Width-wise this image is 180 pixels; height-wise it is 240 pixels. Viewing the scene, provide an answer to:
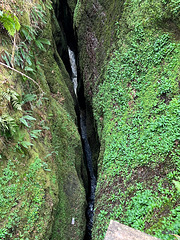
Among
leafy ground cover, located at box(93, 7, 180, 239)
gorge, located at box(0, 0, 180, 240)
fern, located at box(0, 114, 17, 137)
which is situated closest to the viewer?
fern, located at box(0, 114, 17, 137)

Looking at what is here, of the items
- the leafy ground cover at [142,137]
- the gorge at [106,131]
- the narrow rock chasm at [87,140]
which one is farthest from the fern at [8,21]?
the narrow rock chasm at [87,140]

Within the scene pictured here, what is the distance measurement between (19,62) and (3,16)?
1144mm

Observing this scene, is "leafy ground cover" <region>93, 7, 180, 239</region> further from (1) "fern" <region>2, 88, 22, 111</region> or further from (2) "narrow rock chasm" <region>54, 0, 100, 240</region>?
(1) "fern" <region>2, 88, 22, 111</region>

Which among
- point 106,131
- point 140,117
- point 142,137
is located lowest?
point 142,137

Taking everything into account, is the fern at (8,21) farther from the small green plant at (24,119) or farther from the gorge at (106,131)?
the small green plant at (24,119)

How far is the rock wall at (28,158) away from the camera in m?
3.19

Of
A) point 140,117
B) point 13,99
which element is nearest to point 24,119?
point 13,99

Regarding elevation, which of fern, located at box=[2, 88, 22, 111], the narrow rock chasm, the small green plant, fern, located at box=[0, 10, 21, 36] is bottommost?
the narrow rock chasm

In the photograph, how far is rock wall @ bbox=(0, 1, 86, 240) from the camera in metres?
3.19

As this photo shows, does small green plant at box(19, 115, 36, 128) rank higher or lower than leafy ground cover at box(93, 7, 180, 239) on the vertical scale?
higher

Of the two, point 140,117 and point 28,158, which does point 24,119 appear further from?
point 140,117

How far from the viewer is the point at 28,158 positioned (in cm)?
374

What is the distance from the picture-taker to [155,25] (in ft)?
17.5

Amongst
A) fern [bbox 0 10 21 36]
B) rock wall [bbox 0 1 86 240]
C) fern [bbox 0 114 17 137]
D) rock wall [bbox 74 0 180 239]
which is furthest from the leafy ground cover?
fern [bbox 0 10 21 36]
